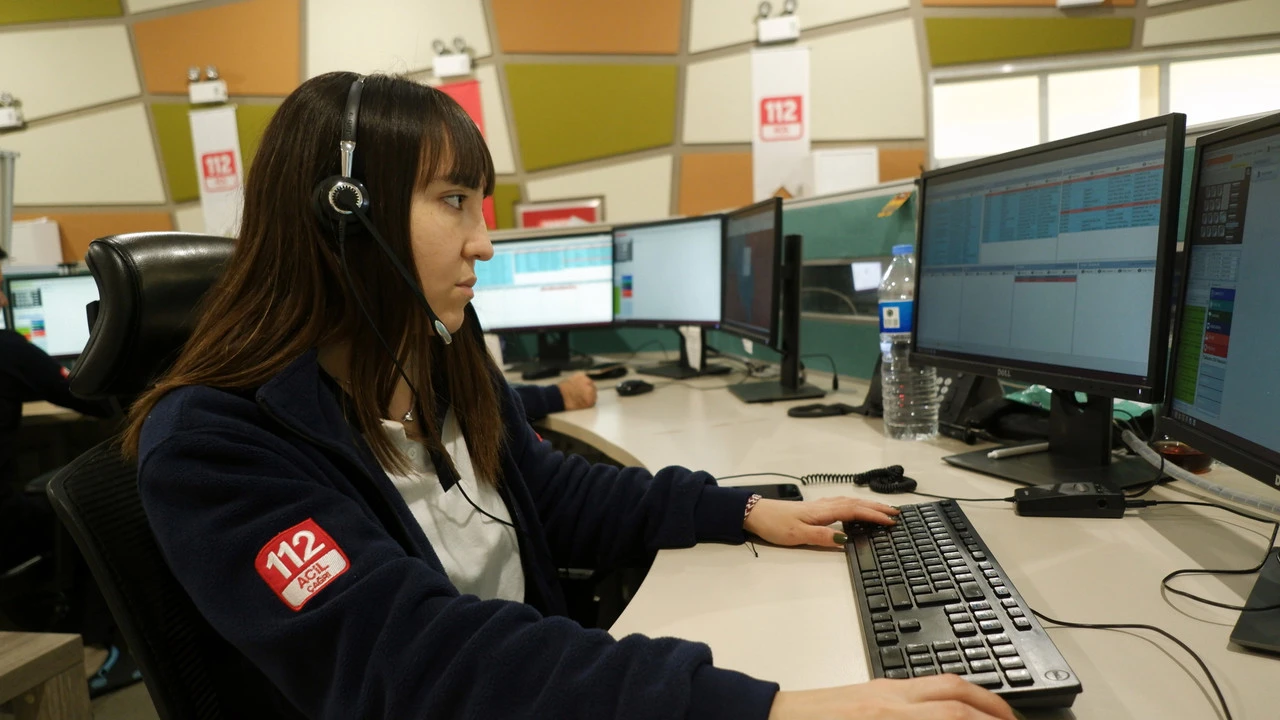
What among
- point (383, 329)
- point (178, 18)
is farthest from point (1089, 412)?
point (178, 18)

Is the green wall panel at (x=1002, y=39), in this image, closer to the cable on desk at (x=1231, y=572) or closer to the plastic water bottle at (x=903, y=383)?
the plastic water bottle at (x=903, y=383)

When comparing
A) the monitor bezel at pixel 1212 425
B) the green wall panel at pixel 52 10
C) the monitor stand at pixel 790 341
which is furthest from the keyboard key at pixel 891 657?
the green wall panel at pixel 52 10

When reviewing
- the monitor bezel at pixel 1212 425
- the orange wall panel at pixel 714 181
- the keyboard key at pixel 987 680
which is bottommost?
the keyboard key at pixel 987 680

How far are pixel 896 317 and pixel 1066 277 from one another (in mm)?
456

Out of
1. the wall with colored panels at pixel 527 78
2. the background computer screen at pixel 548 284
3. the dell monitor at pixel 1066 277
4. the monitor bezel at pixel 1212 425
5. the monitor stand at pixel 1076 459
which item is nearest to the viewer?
the monitor bezel at pixel 1212 425

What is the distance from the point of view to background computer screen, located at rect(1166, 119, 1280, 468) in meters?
0.74

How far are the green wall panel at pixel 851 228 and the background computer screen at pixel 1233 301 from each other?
95 centimetres

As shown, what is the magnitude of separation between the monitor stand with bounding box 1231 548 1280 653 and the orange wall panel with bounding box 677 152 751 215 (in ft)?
10.5

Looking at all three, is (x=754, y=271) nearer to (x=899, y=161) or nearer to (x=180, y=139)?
(x=899, y=161)

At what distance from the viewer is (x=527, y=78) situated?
387cm

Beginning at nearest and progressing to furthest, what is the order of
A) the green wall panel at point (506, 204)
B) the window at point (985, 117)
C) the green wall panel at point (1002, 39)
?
the green wall panel at point (1002, 39) < the window at point (985, 117) < the green wall panel at point (506, 204)

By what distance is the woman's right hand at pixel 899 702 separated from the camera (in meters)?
0.51

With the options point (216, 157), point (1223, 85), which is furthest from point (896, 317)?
point (216, 157)

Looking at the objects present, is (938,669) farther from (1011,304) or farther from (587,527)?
(1011,304)
